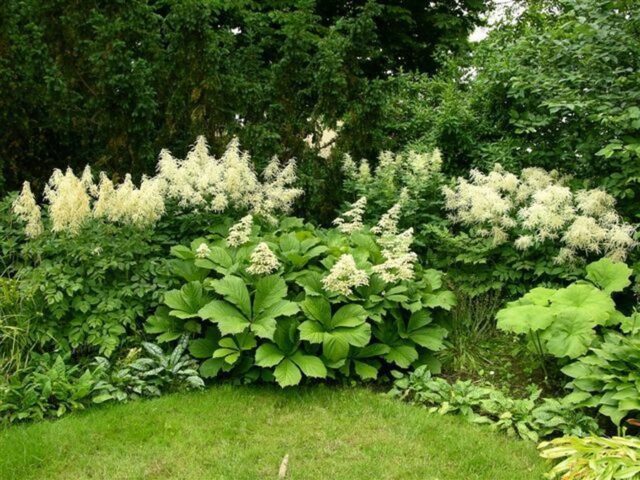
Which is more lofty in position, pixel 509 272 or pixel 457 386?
pixel 509 272

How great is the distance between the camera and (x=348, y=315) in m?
4.62

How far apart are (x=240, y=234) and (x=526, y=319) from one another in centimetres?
234

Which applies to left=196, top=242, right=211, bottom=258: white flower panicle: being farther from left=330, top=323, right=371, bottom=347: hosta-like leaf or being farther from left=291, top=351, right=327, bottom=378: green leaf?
left=330, top=323, right=371, bottom=347: hosta-like leaf

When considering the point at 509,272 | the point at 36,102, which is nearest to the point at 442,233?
the point at 509,272

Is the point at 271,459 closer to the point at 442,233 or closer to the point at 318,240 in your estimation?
the point at 318,240

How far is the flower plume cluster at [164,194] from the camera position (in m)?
4.80

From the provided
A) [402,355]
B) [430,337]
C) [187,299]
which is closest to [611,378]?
[430,337]

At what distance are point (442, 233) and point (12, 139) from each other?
4.68m

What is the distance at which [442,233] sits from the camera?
5848 millimetres

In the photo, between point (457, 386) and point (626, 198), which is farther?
point (626, 198)

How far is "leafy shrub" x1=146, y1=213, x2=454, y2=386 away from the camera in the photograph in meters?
4.46

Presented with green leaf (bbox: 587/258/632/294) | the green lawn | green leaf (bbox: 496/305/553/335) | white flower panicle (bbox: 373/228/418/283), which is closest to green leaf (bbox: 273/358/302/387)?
the green lawn

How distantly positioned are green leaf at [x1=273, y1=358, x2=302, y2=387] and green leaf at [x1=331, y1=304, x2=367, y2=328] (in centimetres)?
47

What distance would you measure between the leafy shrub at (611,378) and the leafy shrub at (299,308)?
3.63 feet
